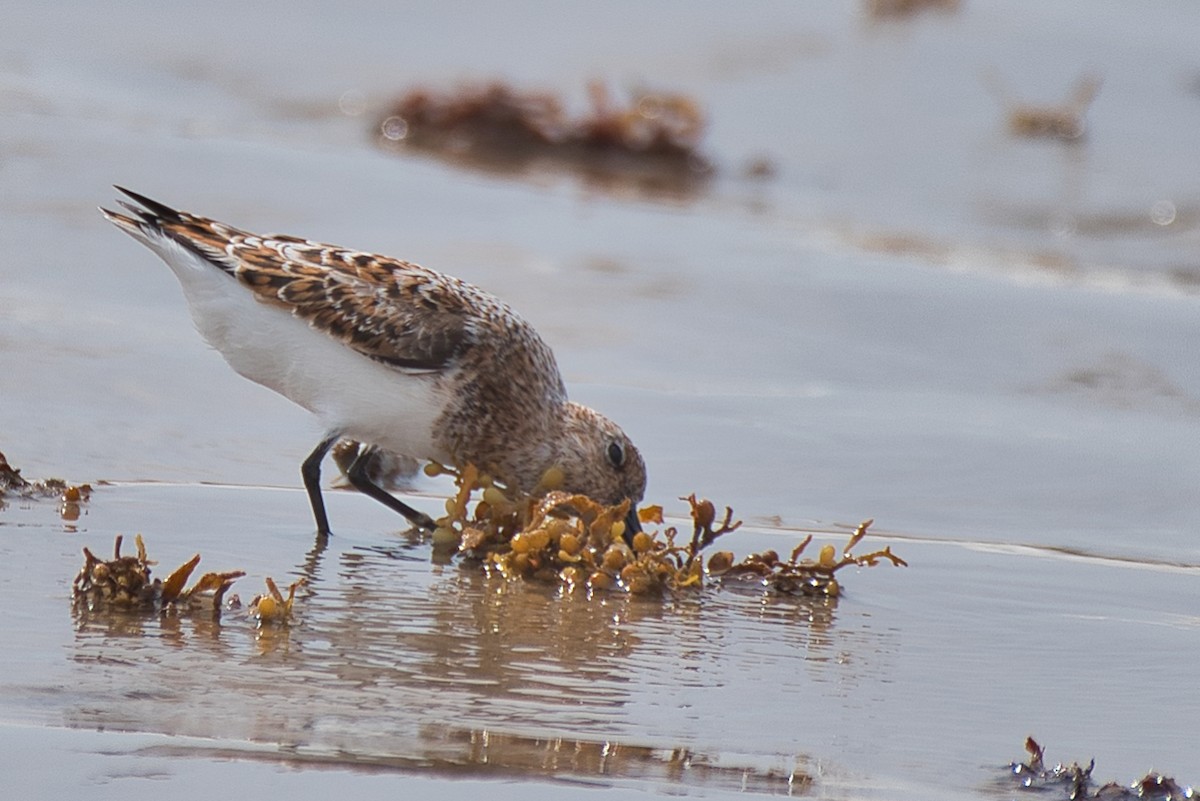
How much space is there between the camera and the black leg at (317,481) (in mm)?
5695

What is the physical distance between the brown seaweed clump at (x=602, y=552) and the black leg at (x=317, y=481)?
0.38m

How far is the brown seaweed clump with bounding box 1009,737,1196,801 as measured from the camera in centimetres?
369

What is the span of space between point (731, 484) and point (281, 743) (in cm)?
318

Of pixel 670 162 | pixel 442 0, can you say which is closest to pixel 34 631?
pixel 670 162

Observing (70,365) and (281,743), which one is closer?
(281,743)

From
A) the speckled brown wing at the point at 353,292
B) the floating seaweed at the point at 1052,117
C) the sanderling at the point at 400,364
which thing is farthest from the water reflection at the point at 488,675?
the floating seaweed at the point at 1052,117

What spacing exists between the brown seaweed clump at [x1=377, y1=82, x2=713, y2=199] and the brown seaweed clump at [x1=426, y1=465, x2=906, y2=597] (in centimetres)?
744

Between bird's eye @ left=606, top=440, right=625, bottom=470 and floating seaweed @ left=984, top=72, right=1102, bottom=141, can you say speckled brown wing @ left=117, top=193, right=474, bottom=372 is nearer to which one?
bird's eye @ left=606, top=440, right=625, bottom=470

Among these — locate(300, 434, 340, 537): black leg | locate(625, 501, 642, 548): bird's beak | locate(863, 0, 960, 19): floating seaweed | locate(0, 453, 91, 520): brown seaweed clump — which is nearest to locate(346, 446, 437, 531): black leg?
locate(300, 434, 340, 537): black leg

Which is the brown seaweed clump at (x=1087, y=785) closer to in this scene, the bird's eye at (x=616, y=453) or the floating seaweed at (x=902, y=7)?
the bird's eye at (x=616, y=453)

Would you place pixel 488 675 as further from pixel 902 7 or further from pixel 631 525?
pixel 902 7

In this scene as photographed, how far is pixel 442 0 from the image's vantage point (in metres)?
15.6

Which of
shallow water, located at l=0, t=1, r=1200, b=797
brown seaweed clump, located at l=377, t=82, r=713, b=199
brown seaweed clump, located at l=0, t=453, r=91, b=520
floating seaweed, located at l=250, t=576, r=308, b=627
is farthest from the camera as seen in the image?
brown seaweed clump, located at l=377, t=82, r=713, b=199

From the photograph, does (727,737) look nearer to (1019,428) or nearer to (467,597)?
(467,597)
